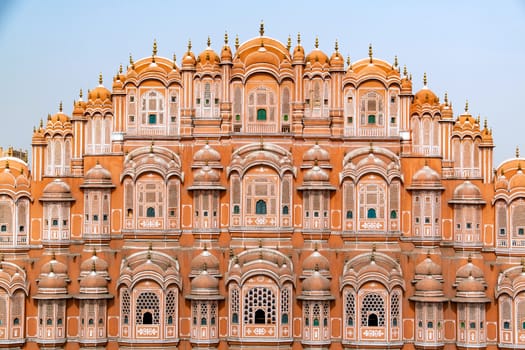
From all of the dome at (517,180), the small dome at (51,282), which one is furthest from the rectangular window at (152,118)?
the dome at (517,180)

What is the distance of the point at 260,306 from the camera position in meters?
43.4

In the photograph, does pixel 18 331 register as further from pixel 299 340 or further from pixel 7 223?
pixel 299 340

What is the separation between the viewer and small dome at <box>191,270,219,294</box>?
43094 mm

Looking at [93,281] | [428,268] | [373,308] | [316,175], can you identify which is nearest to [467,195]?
[428,268]

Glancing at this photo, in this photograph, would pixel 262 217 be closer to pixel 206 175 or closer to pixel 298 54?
pixel 206 175

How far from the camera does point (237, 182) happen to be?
44.4 metres

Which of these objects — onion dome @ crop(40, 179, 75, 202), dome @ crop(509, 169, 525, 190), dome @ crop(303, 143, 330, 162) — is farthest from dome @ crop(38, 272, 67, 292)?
dome @ crop(509, 169, 525, 190)

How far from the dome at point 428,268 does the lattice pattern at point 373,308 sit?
7.07 feet

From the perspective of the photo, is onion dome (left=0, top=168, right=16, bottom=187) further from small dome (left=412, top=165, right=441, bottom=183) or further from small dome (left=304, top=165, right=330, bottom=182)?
small dome (left=412, top=165, right=441, bottom=183)

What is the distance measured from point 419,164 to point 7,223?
62.9 feet

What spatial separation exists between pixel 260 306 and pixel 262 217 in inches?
159

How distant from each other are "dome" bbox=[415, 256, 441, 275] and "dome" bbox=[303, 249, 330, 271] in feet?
13.5

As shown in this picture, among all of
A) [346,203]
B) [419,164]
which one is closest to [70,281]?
[346,203]

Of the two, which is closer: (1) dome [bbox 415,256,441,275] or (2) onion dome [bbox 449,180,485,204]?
(1) dome [bbox 415,256,441,275]
